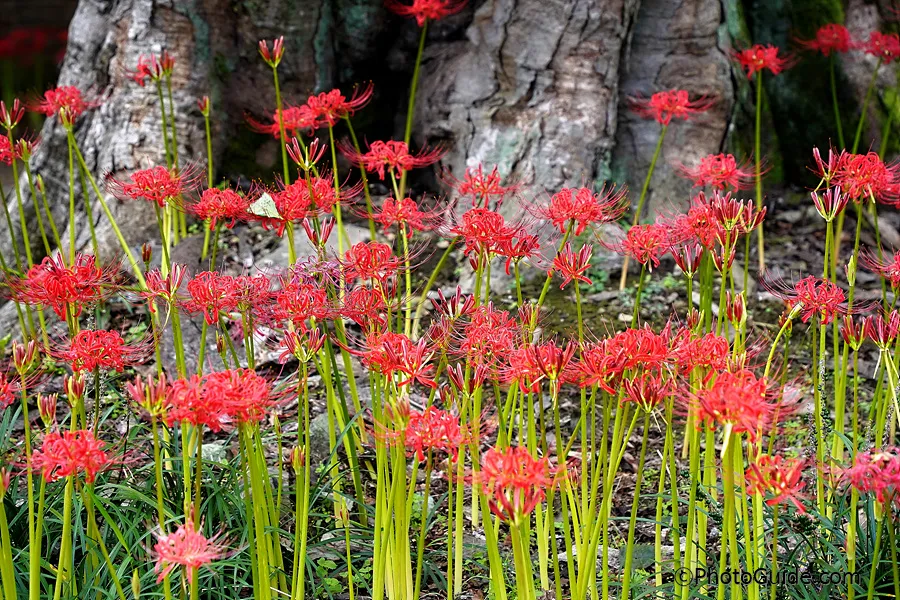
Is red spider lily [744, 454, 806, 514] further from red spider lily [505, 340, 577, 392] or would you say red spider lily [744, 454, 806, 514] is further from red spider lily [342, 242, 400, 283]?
red spider lily [342, 242, 400, 283]

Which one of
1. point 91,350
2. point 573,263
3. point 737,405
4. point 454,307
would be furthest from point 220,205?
point 737,405

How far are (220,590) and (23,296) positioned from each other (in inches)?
39.0

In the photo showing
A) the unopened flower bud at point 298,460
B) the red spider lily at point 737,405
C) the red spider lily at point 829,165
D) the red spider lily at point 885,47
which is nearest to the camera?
the red spider lily at point 737,405

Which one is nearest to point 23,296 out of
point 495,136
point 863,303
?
point 495,136

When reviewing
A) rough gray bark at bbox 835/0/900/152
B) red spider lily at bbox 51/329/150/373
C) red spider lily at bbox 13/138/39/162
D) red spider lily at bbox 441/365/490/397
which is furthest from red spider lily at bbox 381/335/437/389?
rough gray bark at bbox 835/0/900/152

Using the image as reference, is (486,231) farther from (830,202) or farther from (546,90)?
(546,90)

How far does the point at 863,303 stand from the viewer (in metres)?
4.25

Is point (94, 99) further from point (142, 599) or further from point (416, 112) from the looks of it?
point (142, 599)

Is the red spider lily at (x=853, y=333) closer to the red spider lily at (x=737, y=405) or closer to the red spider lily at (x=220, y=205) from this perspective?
the red spider lily at (x=737, y=405)

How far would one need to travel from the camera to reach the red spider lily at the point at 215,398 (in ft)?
6.05

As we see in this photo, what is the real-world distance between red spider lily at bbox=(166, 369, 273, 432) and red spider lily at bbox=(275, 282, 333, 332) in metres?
0.34

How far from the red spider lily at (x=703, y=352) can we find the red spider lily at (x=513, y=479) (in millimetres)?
496

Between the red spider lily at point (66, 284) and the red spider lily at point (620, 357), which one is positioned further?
the red spider lily at point (66, 284)

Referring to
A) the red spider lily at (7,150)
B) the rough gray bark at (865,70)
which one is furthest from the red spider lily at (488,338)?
the rough gray bark at (865,70)
